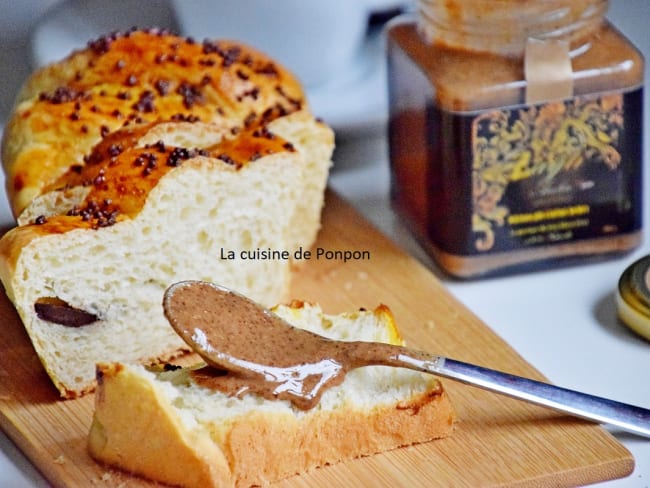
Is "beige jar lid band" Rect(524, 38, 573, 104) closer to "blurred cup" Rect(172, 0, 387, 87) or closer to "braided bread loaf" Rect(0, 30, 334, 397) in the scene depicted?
"braided bread loaf" Rect(0, 30, 334, 397)

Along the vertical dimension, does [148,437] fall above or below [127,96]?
below

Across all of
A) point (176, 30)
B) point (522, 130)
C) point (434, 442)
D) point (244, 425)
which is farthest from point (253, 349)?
point (176, 30)

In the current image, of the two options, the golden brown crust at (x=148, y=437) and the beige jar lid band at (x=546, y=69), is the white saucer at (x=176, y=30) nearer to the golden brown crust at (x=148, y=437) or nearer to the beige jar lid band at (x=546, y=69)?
the beige jar lid band at (x=546, y=69)

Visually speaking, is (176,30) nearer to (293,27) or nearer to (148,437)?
(293,27)

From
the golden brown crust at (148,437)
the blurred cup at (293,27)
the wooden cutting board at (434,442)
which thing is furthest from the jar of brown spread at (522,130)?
the golden brown crust at (148,437)

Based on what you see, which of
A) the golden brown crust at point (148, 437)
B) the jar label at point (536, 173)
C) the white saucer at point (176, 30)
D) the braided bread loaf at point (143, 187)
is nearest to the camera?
the golden brown crust at point (148, 437)

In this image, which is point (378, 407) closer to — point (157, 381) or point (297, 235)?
point (157, 381)
